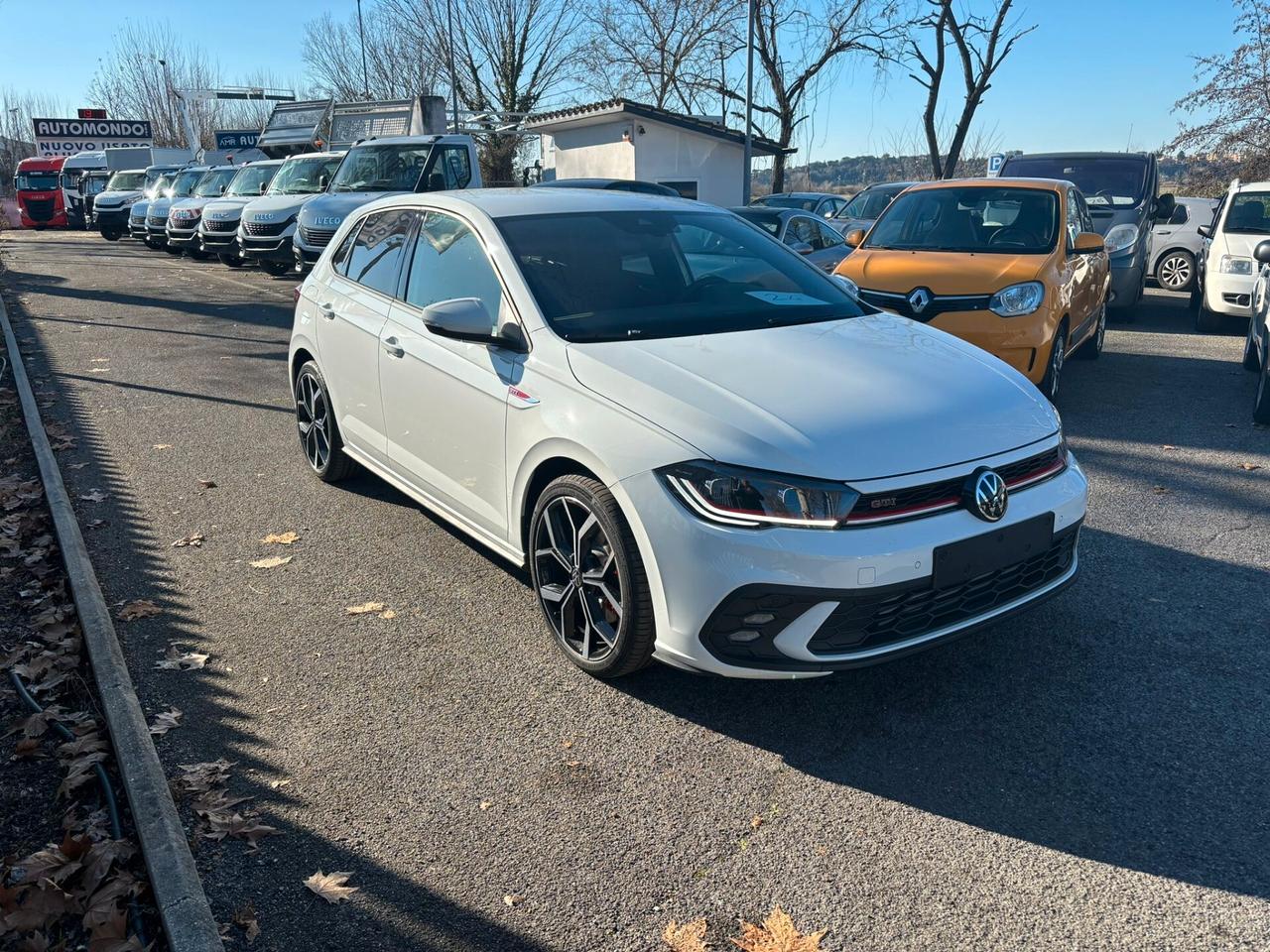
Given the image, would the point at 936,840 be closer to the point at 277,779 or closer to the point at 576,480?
the point at 576,480

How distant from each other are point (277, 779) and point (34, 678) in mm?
1317

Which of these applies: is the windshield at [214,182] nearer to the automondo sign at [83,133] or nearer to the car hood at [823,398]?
the car hood at [823,398]

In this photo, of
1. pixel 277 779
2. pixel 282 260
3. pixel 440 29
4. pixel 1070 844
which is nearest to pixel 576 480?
pixel 277 779

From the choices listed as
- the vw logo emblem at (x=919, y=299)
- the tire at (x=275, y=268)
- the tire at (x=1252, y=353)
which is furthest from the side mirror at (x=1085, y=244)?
the tire at (x=275, y=268)

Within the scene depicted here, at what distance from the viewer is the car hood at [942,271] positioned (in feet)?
24.5

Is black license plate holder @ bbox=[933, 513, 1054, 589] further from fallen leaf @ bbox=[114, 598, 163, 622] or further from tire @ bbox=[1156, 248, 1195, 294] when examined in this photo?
tire @ bbox=[1156, 248, 1195, 294]

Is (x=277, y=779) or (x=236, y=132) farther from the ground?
(x=236, y=132)

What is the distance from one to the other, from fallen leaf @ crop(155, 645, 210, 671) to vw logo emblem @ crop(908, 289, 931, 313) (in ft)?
18.3

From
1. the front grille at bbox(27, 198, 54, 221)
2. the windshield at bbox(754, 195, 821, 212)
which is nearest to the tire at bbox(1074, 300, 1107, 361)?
the windshield at bbox(754, 195, 821, 212)

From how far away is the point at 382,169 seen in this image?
15398 millimetres

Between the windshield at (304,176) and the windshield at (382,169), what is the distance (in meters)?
2.83

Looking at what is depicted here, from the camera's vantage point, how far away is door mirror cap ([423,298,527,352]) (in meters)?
3.94

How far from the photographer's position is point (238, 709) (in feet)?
11.9

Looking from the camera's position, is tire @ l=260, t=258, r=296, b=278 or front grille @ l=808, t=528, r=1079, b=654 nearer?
front grille @ l=808, t=528, r=1079, b=654
